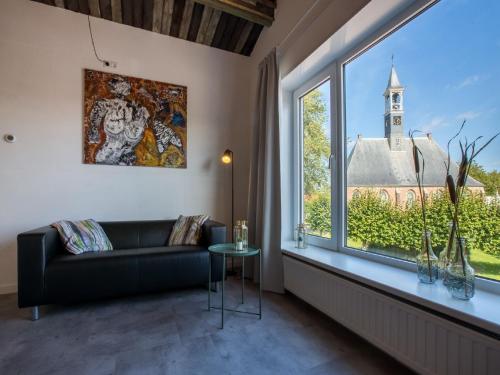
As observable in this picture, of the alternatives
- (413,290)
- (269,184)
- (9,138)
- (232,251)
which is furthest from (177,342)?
(9,138)

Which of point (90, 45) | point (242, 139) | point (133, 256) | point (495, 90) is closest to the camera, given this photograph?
point (495, 90)

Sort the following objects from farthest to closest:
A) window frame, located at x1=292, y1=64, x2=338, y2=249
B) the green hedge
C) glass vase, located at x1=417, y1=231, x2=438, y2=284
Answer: window frame, located at x1=292, y1=64, x2=338, y2=249 → glass vase, located at x1=417, y1=231, x2=438, y2=284 → the green hedge

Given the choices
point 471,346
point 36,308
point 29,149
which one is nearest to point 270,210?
point 471,346

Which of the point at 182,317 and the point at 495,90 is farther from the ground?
the point at 495,90

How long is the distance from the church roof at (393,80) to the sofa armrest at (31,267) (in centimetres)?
295

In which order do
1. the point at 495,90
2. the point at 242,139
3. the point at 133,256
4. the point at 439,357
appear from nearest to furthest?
the point at 439,357, the point at 495,90, the point at 133,256, the point at 242,139

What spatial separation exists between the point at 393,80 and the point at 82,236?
3.04 meters

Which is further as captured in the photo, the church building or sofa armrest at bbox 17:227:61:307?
sofa armrest at bbox 17:227:61:307

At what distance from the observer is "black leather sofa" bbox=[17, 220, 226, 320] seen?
2.04m

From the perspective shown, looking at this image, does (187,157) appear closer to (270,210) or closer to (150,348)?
(270,210)

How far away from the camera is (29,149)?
2.71 meters

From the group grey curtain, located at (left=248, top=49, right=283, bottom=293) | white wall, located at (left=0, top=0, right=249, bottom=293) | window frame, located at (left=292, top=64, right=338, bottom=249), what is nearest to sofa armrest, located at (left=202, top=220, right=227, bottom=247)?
grey curtain, located at (left=248, top=49, right=283, bottom=293)

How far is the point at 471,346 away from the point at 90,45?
13.4 feet

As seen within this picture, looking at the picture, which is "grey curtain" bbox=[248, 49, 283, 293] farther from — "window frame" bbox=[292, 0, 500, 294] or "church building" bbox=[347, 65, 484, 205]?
"church building" bbox=[347, 65, 484, 205]
